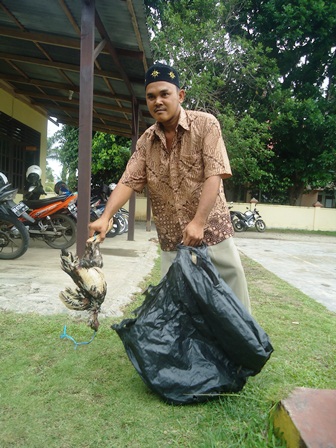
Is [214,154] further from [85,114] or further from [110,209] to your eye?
[85,114]

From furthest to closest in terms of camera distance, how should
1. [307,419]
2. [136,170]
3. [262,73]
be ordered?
1. [262,73]
2. [136,170]
3. [307,419]

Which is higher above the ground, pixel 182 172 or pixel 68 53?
→ pixel 68 53

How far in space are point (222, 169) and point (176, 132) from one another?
13.7 inches

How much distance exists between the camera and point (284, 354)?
2.66m

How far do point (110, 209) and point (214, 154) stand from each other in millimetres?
678

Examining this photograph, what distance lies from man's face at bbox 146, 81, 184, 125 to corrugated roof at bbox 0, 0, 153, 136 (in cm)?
229

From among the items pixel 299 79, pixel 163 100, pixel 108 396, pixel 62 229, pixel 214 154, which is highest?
pixel 299 79

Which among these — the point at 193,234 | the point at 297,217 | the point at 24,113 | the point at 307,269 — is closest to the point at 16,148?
the point at 24,113

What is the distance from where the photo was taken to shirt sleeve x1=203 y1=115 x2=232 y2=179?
2.07 m

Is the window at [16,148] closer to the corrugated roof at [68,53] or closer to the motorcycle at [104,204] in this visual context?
the corrugated roof at [68,53]

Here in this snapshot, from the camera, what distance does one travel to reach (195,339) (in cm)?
196

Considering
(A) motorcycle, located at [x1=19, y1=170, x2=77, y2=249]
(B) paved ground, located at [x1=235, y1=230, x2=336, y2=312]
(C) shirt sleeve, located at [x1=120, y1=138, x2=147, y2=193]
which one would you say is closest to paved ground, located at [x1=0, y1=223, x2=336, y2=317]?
(B) paved ground, located at [x1=235, y1=230, x2=336, y2=312]

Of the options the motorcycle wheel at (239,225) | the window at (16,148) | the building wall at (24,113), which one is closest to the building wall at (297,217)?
the motorcycle wheel at (239,225)

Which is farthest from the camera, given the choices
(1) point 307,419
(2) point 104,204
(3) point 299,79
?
(3) point 299,79
